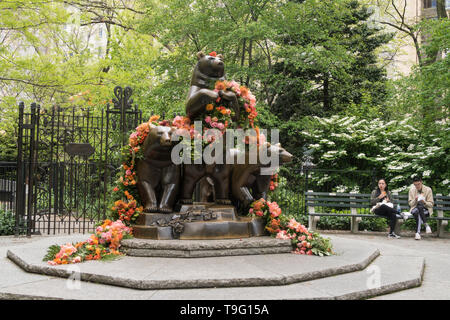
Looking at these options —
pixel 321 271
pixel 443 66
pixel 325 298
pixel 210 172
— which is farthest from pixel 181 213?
pixel 443 66

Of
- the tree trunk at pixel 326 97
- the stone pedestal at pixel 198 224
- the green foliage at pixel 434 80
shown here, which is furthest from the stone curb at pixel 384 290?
the tree trunk at pixel 326 97

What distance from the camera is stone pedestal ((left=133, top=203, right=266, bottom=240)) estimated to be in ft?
19.3

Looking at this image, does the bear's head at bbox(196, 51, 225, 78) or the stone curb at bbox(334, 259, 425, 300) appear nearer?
the stone curb at bbox(334, 259, 425, 300)

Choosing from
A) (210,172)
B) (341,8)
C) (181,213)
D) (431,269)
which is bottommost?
(431,269)

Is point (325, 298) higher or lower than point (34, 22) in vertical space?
lower

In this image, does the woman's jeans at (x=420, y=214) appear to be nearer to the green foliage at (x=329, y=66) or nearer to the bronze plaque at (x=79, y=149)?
the green foliage at (x=329, y=66)

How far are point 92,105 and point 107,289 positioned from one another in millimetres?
13181

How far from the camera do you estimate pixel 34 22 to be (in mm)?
13609

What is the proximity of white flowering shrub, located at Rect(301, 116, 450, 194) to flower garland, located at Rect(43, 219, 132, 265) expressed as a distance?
10117mm

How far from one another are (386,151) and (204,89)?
10.4 m

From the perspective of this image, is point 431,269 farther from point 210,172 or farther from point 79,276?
point 79,276

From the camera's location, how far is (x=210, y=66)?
21.3 feet

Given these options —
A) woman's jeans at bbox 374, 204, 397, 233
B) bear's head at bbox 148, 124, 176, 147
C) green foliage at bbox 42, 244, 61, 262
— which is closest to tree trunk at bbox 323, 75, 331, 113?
woman's jeans at bbox 374, 204, 397, 233

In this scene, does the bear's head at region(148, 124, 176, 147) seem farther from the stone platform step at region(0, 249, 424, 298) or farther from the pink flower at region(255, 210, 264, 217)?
the stone platform step at region(0, 249, 424, 298)
